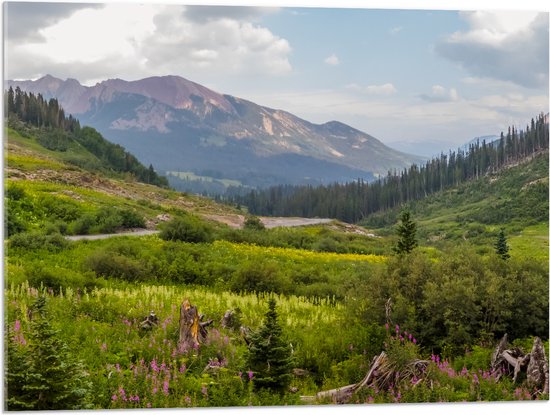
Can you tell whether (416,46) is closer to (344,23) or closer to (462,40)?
(462,40)

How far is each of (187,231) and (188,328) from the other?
2.44m

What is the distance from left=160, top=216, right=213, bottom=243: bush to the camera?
9.98 m

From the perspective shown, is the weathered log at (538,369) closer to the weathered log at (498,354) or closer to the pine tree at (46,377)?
the weathered log at (498,354)

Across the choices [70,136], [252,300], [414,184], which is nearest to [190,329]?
[252,300]

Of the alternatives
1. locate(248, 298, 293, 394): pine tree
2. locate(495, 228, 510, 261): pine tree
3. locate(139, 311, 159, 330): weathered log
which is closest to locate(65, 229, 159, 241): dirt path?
locate(139, 311, 159, 330): weathered log

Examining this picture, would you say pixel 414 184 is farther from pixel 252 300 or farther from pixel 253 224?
pixel 252 300

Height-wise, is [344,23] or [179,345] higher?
[344,23]

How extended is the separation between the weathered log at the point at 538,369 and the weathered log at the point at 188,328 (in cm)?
496

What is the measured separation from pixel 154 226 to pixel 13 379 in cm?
388

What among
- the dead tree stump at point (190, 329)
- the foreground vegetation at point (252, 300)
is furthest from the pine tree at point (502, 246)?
the dead tree stump at point (190, 329)

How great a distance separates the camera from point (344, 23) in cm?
956

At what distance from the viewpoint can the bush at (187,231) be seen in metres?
9.98

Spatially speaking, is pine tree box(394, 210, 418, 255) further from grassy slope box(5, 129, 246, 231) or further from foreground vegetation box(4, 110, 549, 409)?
grassy slope box(5, 129, 246, 231)

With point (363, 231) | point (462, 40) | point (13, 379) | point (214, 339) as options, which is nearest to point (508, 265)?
point (363, 231)
